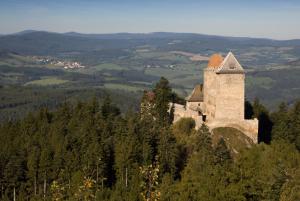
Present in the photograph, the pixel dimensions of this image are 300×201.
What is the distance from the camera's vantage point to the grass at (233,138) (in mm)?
58216

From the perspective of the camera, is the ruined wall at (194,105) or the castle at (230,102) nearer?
the castle at (230,102)

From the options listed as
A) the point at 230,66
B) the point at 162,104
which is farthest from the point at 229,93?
the point at 162,104

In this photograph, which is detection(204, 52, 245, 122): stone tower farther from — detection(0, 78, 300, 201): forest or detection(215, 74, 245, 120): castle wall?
detection(0, 78, 300, 201): forest

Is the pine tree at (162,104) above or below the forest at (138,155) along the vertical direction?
above

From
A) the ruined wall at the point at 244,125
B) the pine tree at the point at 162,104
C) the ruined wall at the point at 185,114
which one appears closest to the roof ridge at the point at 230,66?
the ruined wall at the point at 244,125

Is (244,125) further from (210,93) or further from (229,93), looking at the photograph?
(210,93)

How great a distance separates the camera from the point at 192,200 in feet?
135

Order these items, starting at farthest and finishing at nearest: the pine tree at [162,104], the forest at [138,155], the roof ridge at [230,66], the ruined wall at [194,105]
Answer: the ruined wall at [194,105]
the pine tree at [162,104]
the roof ridge at [230,66]
the forest at [138,155]

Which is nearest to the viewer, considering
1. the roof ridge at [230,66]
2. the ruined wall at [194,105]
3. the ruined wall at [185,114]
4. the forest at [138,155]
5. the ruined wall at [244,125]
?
the forest at [138,155]

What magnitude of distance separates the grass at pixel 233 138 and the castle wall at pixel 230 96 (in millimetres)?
1682

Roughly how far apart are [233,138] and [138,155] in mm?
11189

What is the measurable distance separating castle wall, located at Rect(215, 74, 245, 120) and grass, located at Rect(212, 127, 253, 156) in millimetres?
1682

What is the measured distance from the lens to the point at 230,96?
59312 millimetres

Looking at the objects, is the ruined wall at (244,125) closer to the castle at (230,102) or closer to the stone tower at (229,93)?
the castle at (230,102)
